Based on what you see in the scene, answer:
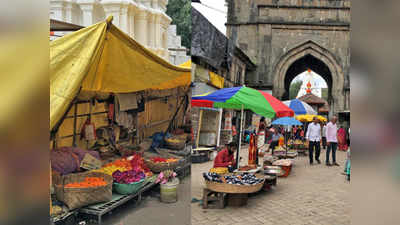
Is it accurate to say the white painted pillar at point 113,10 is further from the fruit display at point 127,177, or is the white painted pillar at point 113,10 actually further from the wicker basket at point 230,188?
the wicker basket at point 230,188

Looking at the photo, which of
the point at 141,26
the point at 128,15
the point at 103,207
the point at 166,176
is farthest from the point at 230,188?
the point at 128,15

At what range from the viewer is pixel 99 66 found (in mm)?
3438

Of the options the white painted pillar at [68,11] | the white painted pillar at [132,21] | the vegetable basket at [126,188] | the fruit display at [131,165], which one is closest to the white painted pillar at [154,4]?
the white painted pillar at [132,21]

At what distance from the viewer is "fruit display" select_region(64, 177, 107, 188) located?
3435 mm

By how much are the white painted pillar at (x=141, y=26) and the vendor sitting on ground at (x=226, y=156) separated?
2.05 m

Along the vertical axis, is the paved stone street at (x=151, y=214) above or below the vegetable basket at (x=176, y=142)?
below

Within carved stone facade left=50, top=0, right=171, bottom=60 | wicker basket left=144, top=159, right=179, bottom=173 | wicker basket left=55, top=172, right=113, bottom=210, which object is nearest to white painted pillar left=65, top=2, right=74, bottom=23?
carved stone facade left=50, top=0, right=171, bottom=60

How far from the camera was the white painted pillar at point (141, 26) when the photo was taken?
4.67 m

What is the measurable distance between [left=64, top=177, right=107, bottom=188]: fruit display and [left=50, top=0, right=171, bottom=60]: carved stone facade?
1.93 meters

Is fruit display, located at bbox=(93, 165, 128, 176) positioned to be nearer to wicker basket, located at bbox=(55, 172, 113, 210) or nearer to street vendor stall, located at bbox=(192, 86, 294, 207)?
wicker basket, located at bbox=(55, 172, 113, 210)

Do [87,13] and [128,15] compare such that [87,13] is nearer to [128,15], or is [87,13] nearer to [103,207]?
[128,15]

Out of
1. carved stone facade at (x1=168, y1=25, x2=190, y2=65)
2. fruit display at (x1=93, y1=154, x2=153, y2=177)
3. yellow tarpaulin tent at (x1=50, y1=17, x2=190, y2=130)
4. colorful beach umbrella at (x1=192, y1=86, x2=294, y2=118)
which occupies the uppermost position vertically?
carved stone facade at (x1=168, y1=25, x2=190, y2=65)
